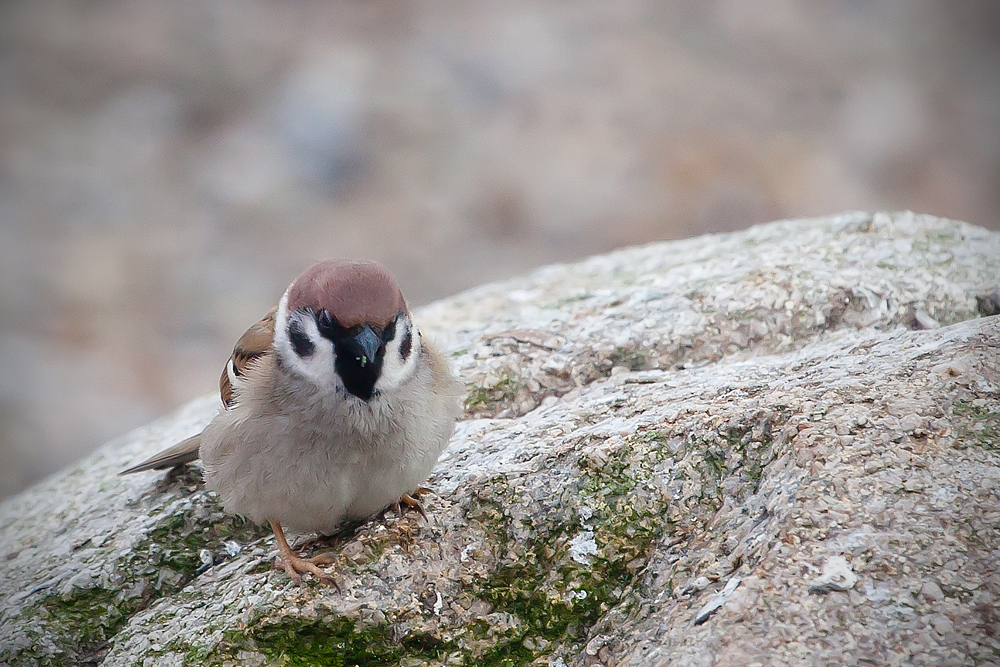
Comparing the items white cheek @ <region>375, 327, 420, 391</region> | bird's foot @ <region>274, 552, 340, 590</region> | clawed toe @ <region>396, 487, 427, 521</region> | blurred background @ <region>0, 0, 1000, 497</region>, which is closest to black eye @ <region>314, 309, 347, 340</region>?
white cheek @ <region>375, 327, 420, 391</region>

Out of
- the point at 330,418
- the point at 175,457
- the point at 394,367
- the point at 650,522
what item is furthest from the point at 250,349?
the point at 650,522

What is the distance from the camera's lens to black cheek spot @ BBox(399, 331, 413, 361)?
9.69ft

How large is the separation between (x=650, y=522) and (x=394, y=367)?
0.96 metres

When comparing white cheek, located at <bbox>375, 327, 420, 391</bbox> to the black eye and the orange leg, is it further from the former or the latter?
the orange leg

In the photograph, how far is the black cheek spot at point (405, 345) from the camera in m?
2.95

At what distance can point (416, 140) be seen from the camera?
8.86 meters

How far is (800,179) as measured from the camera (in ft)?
27.7

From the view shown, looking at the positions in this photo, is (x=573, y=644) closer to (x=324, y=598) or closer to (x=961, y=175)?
(x=324, y=598)

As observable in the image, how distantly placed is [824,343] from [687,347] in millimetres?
564

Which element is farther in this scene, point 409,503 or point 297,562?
point 409,503

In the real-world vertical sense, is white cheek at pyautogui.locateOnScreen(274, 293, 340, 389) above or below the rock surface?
above

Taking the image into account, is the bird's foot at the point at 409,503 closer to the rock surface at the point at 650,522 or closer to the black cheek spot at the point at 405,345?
the rock surface at the point at 650,522

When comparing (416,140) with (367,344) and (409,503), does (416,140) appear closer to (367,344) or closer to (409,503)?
(409,503)

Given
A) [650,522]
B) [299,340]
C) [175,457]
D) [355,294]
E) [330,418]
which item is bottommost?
[650,522]
